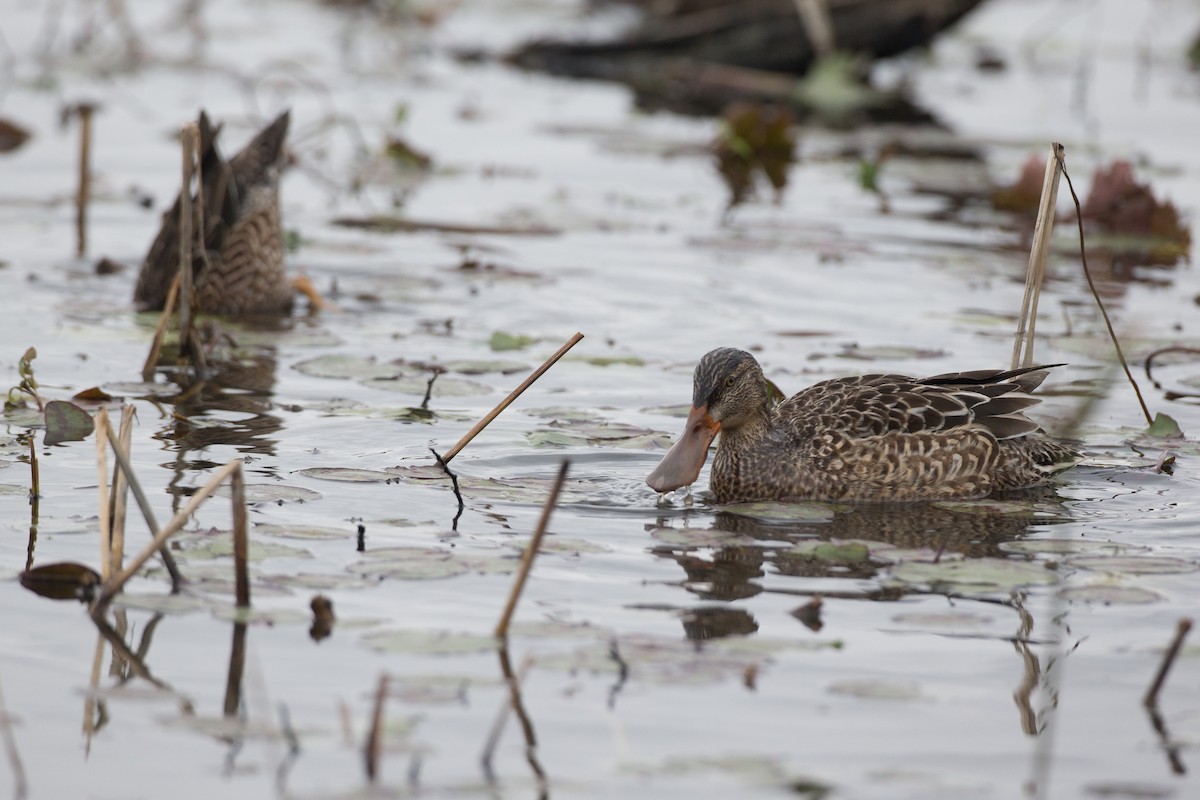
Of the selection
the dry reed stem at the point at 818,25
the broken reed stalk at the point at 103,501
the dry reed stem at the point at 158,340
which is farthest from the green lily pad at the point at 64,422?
the dry reed stem at the point at 818,25

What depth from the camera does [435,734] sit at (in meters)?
4.41

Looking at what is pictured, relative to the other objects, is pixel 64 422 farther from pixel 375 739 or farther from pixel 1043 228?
pixel 1043 228

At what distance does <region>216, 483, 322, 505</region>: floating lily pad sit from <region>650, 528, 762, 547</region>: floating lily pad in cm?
124

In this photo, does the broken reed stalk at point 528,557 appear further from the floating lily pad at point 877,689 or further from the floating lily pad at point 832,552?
the floating lily pad at point 832,552

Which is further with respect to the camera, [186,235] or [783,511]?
[186,235]

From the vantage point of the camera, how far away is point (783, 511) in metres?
6.62

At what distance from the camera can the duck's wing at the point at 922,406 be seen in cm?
699

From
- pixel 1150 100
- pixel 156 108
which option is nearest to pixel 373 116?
pixel 156 108

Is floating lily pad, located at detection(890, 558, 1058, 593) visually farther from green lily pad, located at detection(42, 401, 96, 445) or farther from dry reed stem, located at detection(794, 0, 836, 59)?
dry reed stem, located at detection(794, 0, 836, 59)

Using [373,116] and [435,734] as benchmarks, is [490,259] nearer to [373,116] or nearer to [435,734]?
[373,116]

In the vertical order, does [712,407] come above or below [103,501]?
above

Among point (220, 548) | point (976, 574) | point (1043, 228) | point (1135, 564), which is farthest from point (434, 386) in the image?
point (1135, 564)

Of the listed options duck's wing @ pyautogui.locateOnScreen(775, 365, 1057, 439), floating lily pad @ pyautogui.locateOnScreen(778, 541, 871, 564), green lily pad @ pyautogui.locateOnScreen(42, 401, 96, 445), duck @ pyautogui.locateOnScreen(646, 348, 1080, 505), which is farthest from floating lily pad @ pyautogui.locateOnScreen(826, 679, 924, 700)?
green lily pad @ pyautogui.locateOnScreen(42, 401, 96, 445)

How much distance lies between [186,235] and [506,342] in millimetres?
1818
